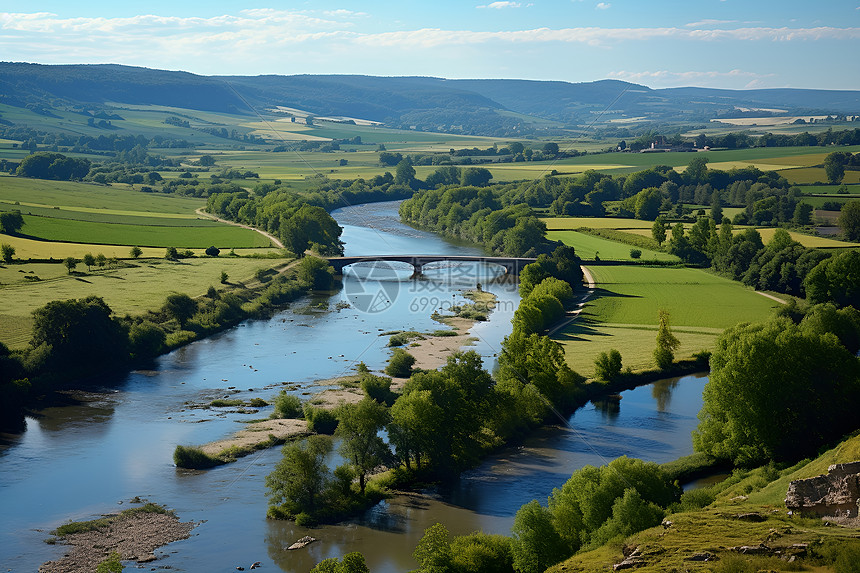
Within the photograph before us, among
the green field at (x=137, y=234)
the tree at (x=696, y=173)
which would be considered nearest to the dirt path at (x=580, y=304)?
the green field at (x=137, y=234)

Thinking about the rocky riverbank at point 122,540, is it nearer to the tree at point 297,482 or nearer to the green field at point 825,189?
the tree at point 297,482

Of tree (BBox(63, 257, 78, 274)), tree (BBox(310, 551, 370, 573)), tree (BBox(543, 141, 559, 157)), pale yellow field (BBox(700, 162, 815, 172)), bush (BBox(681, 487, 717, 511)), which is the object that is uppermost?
tree (BBox(543, 141, 559, 157))

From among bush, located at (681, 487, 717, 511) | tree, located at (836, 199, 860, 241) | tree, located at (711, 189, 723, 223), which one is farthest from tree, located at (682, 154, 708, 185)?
bush, located at (681, 487, 717, 511)

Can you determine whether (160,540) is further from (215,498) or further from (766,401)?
(766,401)

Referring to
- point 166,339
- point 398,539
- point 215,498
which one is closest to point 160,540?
point 215,498

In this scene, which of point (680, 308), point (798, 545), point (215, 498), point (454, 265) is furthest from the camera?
point (454, 265)

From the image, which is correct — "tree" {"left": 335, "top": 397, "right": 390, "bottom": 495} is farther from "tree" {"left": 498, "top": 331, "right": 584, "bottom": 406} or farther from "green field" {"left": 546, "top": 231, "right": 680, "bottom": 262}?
"green field" {"left": 546, "top": 231, "right": 680, "bottom": 262}
